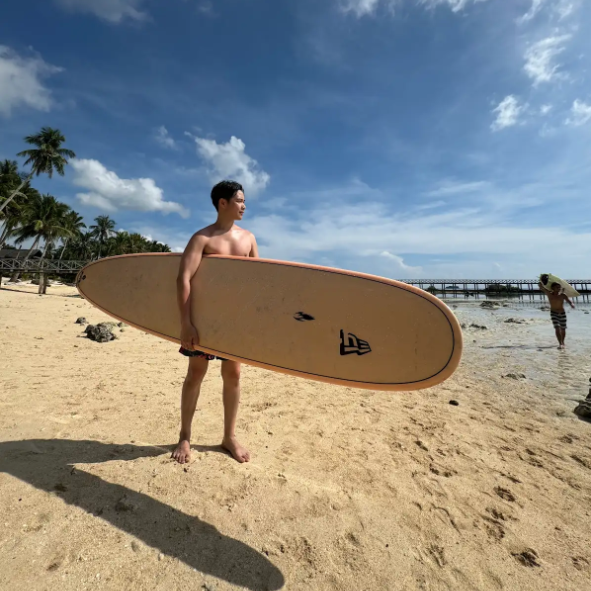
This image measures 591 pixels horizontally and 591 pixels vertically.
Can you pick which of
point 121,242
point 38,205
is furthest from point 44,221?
point 121,242

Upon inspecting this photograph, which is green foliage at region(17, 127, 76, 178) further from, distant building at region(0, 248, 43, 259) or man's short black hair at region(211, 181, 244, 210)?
man's short black hair at region(211, 181, 244, 210)

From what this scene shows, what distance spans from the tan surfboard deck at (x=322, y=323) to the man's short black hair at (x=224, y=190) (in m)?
0.40

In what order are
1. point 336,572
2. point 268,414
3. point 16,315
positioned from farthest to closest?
point 16,315, point 268,414, point 336,572

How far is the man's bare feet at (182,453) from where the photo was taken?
2117 mm

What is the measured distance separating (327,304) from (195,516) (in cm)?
139

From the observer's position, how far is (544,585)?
1449 millimetres

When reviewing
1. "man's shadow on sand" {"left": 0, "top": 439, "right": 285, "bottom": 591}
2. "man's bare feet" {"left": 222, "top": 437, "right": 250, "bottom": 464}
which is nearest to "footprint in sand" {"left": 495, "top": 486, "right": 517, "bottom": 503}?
"man's shadow on sand" {"left": 0, "top": 439, "right": 285, "bottom": 591}

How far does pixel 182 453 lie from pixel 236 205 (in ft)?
5.65

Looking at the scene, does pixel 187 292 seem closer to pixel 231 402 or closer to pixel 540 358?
pixel 231 402

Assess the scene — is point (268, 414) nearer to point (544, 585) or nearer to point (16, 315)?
point (544, 585)

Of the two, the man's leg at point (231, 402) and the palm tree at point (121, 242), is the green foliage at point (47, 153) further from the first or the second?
the man's leg at point (231, 402)

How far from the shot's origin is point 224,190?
2.18 meters

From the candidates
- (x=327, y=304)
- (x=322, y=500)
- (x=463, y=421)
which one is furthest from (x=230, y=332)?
(x=463, y=421)

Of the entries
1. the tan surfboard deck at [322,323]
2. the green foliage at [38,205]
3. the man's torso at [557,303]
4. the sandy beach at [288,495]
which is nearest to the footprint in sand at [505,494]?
the sandy beach at [288,495]
